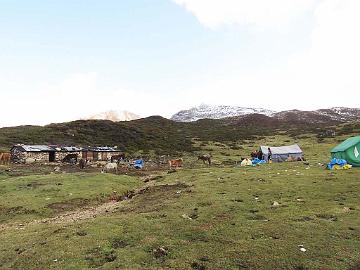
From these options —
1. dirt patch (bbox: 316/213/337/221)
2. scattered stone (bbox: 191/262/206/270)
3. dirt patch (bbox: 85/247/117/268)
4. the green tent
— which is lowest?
dirt patch (bbox: 85/247/117/268)

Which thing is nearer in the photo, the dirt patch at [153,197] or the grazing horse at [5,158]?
the dirt patch at [153,197]

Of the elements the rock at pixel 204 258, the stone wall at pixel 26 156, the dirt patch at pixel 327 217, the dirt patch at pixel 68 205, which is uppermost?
the stone wall at pixel 26 156

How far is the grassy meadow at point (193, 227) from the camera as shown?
17844 millimetres

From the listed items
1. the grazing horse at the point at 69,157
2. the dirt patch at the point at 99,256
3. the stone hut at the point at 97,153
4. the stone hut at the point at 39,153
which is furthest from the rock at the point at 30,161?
the dirt patch at the point at 99,256

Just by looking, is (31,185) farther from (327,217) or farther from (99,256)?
(327,217)

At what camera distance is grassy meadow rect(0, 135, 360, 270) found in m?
17.8

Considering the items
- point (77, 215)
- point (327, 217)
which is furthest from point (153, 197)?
point (327, 217)

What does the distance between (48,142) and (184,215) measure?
92.6 m

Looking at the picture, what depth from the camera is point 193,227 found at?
74.8 ft

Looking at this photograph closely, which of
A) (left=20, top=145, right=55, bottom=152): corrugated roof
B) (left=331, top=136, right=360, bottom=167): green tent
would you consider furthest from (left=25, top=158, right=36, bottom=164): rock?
(left=331, top=136, right=360, bottom=167): green tent

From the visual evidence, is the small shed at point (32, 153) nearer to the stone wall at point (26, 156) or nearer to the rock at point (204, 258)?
the stone wall at point (26, 156)

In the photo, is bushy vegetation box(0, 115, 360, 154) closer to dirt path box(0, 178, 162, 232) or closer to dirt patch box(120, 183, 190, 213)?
dirt patch box(120, 183, 190, 213)

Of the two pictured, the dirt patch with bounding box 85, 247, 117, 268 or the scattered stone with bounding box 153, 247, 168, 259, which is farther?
the scattered stone with bounding box 153, 247, 168, 259

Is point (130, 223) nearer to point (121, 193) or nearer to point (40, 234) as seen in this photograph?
point (40, 234)
